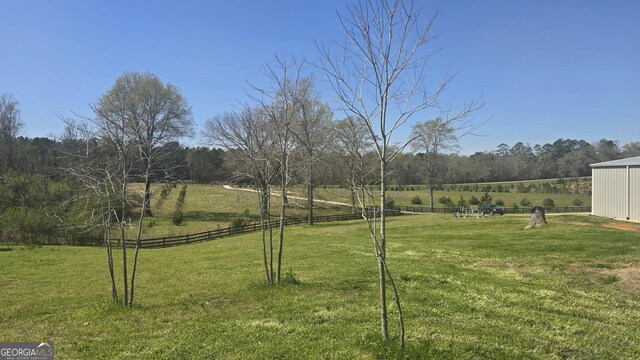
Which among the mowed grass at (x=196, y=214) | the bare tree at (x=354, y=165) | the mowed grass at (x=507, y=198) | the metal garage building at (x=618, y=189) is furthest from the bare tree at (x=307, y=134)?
the mowed grass at (x=507, y=198)

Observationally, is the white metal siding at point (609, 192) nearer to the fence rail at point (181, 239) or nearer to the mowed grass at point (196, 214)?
the fence rail at point (181, 239)

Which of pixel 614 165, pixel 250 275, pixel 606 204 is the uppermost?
pixel 614 165

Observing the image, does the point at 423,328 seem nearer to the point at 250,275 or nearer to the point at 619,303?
the point at 619,303

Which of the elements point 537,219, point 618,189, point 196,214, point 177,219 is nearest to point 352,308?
point 537,219

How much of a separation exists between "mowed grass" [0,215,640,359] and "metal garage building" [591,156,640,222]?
926 cm

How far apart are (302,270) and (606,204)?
23910 mm

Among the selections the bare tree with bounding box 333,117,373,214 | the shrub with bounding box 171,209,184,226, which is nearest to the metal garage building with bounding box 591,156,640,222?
the bare tree with bounding box 333,117,373,214

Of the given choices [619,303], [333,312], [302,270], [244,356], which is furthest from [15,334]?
[619,303]

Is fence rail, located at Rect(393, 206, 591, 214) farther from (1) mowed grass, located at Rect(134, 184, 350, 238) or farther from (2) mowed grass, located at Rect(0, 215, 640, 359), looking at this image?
(2) mowed grass, located at Rect(0, 215, 640, 359)

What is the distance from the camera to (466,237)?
21.5 metres

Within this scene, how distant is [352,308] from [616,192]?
2539cm

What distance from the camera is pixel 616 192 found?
2508cm

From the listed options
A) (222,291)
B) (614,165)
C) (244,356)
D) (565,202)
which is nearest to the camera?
(244,356)

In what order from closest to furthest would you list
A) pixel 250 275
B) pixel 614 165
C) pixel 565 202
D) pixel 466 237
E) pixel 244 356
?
pixel 244 356 < pixel 250 275 < pixel 466 237 < pixel 614 165 < pixel 565 202
